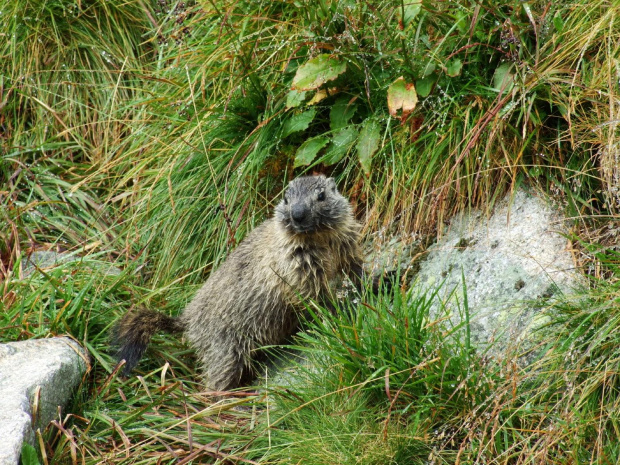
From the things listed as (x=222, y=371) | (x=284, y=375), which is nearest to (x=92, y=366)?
(x=222, y=371)

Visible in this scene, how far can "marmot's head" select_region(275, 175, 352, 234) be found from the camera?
4746mm

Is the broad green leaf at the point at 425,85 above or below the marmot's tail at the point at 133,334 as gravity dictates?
above

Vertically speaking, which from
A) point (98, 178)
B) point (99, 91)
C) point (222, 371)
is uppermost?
point (99, 91)

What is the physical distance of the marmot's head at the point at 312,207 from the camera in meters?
4.75

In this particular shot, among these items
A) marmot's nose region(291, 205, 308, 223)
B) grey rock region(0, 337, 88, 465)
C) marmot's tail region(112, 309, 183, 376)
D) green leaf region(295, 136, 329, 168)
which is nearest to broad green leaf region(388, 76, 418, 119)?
green leaf region(295, 136, 329, 168)

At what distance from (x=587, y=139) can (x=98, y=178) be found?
4.06 metres

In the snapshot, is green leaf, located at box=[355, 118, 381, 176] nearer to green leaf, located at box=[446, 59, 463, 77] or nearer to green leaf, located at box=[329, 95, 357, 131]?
green leaf, located at box=[329, 95, 357, 131]

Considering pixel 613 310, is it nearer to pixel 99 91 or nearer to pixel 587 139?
pixel 587 139

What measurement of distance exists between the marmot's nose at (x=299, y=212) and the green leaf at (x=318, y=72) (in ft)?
2.86

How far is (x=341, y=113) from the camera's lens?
5.33 m

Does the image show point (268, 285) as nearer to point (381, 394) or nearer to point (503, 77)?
point (381, 394)

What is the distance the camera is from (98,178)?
6.62m

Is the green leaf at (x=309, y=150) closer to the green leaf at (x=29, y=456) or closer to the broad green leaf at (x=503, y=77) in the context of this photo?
the broad green leaf at (x=503, y=77)

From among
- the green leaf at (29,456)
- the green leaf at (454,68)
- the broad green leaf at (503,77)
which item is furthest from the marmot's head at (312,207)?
the green leaf at (29,456)
